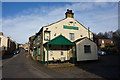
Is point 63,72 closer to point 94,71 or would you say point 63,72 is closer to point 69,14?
point 94,71

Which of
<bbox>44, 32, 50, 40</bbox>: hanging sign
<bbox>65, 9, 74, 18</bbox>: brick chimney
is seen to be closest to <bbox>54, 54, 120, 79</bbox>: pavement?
<bbox>44, 32, 50, 40</bbox>: hanging sign

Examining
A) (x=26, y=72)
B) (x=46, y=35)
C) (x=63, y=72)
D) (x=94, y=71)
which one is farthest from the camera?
(x=46, y=35)

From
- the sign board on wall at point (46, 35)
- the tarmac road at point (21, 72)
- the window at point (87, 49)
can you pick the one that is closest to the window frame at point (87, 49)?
the window at point (87, 49)

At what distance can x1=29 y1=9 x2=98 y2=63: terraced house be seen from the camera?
16297 mm

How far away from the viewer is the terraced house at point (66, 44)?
53.5 feet

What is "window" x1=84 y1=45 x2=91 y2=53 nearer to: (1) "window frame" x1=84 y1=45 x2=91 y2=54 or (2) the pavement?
(1) "window frame" x1=84 y1=45 x2=91 y2=54

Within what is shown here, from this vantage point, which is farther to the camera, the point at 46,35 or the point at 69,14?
the point at 69,14

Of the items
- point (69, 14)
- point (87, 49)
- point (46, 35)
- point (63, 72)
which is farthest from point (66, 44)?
point (69, 14)

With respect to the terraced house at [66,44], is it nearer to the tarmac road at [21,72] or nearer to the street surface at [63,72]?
the street surface at [63,72]

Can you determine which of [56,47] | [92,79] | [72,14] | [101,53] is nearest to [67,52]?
[56,47]

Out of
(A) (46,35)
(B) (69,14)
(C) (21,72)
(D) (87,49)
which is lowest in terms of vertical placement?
(C) (21,72)

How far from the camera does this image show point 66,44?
50.9 feet

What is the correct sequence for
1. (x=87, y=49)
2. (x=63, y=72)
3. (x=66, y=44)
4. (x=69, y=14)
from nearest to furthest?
(x=63, y=72)
(x=66, y=44)
(x=87, y=49)
(x=69, y=14)

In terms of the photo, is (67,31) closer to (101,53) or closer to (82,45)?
(82,45)
